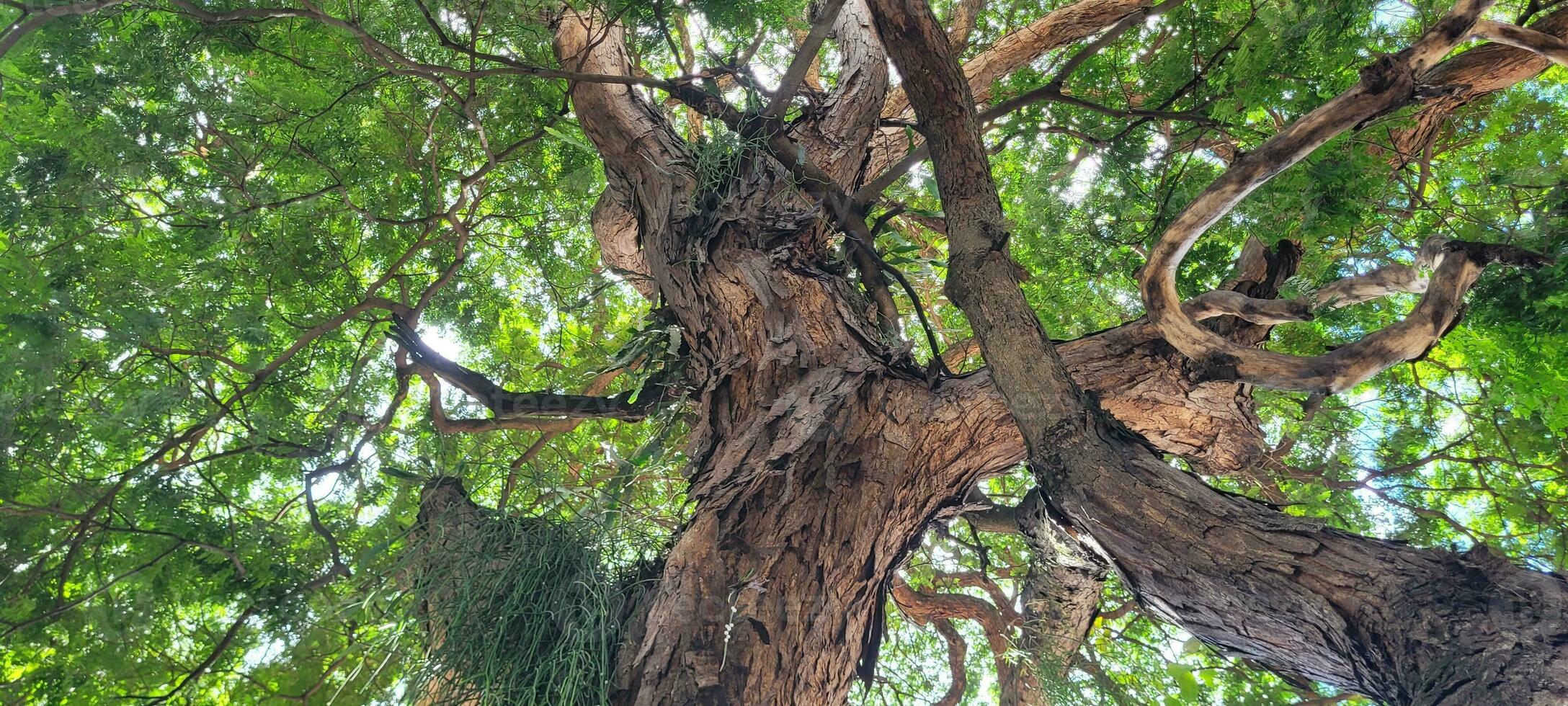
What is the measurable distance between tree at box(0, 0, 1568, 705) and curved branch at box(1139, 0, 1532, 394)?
0.01 metres

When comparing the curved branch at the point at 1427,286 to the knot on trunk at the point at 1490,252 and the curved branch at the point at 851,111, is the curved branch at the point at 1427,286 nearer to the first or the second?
the knot on trunk at the point at 1490,252

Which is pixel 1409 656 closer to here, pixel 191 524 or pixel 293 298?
pixel 191 524

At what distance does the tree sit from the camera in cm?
211

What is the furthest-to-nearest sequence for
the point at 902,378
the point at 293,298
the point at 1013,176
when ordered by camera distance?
1. the point at 1013,176
2. the point at 293,298
3. the point at 902,378

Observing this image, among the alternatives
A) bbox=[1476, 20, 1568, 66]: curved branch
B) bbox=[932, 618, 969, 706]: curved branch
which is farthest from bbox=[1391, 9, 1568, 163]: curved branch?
bbox=[932, 618, 969, 706]: curved branch

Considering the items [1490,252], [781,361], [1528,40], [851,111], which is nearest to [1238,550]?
[1490,252]

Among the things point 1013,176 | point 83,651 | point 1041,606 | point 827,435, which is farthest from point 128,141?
point 1013,176

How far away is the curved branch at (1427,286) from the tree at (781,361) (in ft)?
0.04

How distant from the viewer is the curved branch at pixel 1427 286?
201cm

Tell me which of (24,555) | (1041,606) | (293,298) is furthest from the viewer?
(293,298)

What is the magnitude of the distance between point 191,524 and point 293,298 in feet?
4.67

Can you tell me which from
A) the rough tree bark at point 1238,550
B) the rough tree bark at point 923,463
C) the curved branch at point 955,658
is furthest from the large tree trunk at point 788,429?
the curved branch at point 955,658

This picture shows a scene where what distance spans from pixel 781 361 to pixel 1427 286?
5.89 feet

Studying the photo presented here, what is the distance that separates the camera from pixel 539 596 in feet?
7.51
